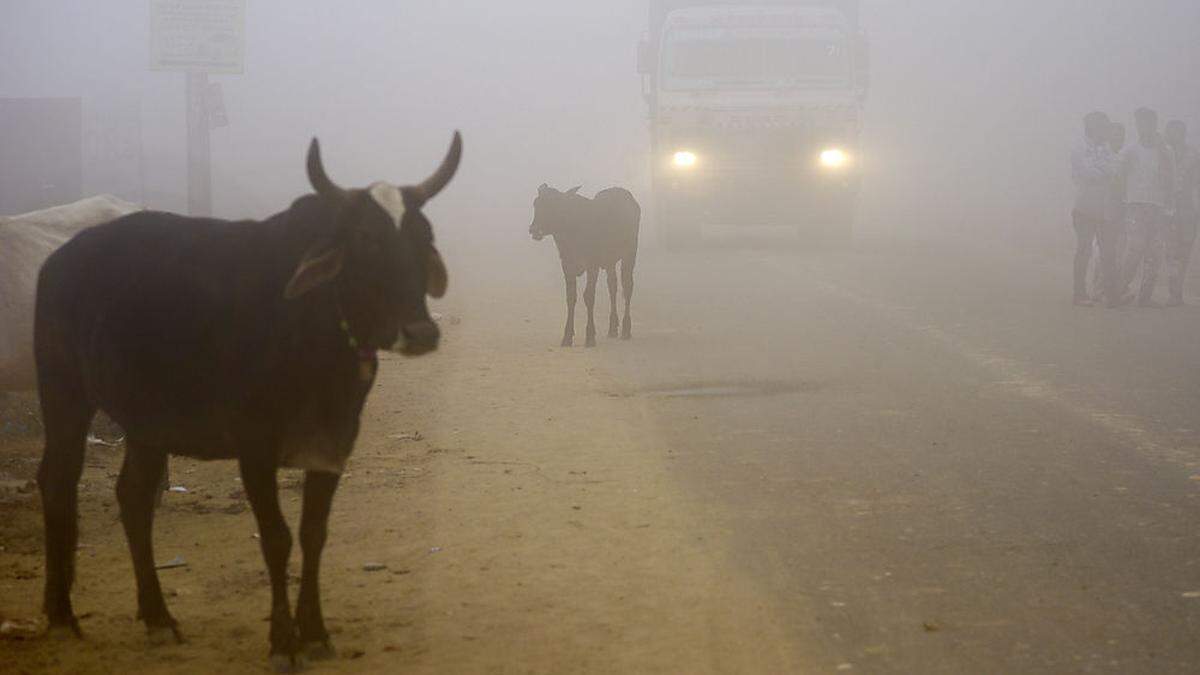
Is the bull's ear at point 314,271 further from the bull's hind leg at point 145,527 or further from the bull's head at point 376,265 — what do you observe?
the bull's hind leg at point 145,527

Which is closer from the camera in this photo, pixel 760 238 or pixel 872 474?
pixel 872 474

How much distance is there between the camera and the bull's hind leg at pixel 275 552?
584cm

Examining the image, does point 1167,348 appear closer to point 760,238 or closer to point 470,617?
point 470,617

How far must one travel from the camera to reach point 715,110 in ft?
81.8

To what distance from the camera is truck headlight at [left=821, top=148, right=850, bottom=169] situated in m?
25.2

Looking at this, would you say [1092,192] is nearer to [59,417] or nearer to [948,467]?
[948,467]

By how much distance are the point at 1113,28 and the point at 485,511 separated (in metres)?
53.1

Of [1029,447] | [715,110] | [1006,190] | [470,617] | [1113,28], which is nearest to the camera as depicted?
[470,617]

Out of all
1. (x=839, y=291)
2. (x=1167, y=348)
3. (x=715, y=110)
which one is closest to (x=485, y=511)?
(x=1167, y=348)

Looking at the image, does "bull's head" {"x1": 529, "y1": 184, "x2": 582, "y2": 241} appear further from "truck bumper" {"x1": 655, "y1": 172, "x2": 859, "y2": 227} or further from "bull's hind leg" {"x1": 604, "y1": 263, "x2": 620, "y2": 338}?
"truck bumper" {"x1": 655, "y1": 172, "x2": 859, "y2": 227}

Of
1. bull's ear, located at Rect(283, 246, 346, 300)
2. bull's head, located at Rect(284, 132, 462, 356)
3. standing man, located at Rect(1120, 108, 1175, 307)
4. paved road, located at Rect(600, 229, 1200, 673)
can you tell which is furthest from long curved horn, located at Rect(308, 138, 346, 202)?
standing man, located at Rect(1120, 108, 1175, 307)

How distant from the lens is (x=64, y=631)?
6.35 metres

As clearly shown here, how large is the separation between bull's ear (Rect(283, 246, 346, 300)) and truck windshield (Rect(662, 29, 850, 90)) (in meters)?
19.9

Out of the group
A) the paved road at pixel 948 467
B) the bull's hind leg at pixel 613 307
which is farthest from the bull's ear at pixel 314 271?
the bull's hind leg at pixel 613 307
